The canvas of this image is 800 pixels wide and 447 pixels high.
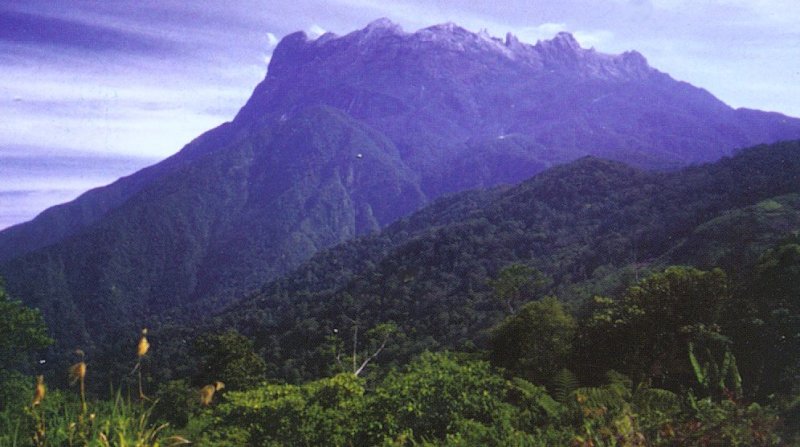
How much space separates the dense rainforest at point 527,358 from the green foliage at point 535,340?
5 cm

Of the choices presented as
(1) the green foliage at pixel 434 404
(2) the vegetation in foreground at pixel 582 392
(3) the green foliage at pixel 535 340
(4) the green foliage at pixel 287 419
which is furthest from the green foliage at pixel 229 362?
(1) the green foliage at pixel 434 404

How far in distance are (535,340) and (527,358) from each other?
1.21 meters

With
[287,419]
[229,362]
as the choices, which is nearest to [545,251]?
[229,362]

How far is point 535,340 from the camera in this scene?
13.7 meters

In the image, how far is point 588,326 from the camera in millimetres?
12742

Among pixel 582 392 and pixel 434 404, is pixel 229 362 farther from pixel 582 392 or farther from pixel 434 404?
pixel 582 392

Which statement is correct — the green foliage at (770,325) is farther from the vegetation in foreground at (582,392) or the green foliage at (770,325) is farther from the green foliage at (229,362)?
the green foliage at (229,362)

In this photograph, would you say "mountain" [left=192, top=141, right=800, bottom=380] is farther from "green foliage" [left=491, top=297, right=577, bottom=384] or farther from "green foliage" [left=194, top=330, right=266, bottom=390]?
"green foliage" [left=194, top=330, right=266, bottom=390]

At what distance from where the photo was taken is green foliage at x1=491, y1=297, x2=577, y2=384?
1206cm

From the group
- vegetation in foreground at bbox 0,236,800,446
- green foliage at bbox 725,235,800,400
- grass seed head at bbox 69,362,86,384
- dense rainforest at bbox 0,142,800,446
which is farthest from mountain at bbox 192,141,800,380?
grass seed head at bbox 69,362,86,384

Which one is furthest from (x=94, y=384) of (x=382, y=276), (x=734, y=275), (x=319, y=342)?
(x=734, y=275)

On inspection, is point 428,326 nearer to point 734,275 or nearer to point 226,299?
point 734,275

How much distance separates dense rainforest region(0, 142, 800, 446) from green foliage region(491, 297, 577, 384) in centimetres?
5

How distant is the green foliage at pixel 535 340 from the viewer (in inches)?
475
